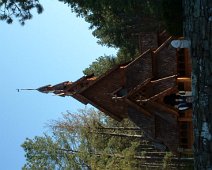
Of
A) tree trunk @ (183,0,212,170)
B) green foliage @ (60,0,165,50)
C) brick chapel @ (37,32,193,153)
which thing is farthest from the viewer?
green foliage @ (60,0,165,50)

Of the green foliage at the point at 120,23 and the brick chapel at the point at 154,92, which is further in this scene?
the green foliage at the point at 120,23

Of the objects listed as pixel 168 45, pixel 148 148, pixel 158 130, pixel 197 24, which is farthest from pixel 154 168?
pixel 197 24

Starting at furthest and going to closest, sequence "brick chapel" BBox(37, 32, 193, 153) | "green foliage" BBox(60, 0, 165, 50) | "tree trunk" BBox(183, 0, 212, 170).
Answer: "green foliage" BBox(60, 0, 165, 50) < "brick chapel" BBox(37, 32, 193, 153) < "tree trunk" BBox(183, 0, 212, 170)

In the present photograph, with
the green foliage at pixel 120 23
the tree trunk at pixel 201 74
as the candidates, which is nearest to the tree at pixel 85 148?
the green foliage at pixel 120 23

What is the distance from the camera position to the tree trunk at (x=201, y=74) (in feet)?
38.7

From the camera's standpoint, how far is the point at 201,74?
A: 12164mm

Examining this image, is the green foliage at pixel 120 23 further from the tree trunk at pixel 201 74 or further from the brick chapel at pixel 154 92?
the tree trunk at pixel 201 74

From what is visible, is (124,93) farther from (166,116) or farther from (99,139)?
(99,139)

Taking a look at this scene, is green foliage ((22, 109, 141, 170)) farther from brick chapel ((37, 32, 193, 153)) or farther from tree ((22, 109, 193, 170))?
brick chapel ((37, 32, 193, 153))

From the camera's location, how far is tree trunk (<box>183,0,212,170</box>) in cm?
1180

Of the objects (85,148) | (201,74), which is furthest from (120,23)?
(201,74)

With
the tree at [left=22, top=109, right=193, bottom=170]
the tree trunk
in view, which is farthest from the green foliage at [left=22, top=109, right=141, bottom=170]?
the tree trunk

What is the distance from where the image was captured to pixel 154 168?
107ft

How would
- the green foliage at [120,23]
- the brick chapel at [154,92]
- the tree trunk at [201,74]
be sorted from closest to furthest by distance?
1. the tree trunk at [201,74]
2. the brick chapel at [154,92]
3. the green foliage at [120,23]
